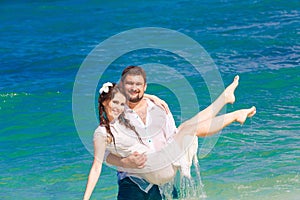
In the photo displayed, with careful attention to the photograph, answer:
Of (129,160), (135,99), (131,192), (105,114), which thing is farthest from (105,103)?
(131,192)

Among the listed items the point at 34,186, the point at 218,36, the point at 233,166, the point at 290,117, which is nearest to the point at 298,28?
the point at 218,36

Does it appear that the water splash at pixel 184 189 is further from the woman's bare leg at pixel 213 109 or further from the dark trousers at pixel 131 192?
the woman's bare leg at pixel 213 109

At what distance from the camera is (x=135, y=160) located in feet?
18.4

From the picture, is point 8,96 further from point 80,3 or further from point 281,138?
point 80,3

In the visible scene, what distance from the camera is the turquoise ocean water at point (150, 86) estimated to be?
8.22m

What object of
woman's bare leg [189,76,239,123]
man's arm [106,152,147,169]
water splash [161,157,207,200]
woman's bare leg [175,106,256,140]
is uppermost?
woman's bare leg [189,76,239,123]

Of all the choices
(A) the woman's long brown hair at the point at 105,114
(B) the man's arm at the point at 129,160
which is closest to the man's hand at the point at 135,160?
(B) the man's arm at the point at 129,160

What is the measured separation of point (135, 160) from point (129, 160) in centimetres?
5

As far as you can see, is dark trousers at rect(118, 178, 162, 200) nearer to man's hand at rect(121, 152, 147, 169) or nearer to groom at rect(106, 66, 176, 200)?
groom at rect(106, 66, 176, 200)

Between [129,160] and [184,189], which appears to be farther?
[184,189]

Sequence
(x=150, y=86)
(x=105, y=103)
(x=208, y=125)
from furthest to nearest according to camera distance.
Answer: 1. (x=150, y=86)
2. (x=208, y=125)
3. (x=105, y=103)

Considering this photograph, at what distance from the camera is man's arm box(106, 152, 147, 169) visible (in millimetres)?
5605

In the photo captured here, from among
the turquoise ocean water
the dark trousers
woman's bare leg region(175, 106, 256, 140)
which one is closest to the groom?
the dark trousers

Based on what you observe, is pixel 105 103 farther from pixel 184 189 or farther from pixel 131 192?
pixel 184 189
